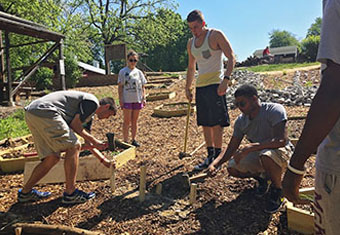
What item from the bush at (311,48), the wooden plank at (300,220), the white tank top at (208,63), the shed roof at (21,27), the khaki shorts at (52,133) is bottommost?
the wooden plank at (300,220)

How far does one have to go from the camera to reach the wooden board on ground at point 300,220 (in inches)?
99.5

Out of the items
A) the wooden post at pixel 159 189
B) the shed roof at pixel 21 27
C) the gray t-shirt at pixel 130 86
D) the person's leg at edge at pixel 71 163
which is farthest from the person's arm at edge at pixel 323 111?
the shed roof at pixel 21 27

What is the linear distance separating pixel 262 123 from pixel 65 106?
222cm

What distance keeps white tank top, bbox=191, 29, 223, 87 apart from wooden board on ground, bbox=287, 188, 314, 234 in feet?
6.24

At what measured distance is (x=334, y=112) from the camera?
3.49ft

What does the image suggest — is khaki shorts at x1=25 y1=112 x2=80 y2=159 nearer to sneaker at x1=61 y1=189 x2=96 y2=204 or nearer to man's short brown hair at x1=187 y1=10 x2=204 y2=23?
sneaker at x1=61 y1=189 x2=96 y2=204

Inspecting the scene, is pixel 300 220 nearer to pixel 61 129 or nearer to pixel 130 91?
pixel 61 129

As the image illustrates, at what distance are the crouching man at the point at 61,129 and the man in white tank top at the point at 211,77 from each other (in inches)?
57.3

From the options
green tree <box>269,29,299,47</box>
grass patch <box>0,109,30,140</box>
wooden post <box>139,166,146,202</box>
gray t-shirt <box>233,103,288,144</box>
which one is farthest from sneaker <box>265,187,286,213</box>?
green tree <box>269,29,299,47</box>

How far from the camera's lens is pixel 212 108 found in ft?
12.7

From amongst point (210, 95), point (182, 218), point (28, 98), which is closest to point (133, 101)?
point (210, 95)

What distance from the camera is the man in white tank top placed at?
375 centimetres

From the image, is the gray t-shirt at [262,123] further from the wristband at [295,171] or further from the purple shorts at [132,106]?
the purple shorts at [132,106]

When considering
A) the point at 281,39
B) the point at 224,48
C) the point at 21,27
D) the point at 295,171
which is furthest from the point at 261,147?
the point at 281,39
